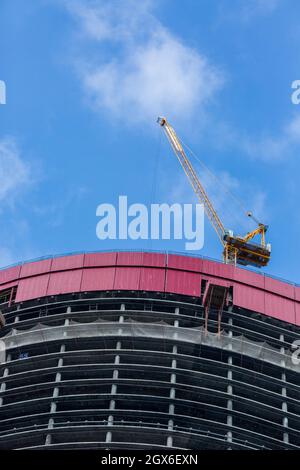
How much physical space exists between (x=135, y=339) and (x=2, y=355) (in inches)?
588

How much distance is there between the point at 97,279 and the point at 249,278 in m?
18.2

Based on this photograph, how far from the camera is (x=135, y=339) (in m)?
111

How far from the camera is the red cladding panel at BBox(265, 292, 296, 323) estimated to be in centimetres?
12000

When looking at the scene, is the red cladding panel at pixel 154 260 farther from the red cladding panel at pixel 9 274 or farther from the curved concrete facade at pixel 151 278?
the red cladding panel at pixel 9 274

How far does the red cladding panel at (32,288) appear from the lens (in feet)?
394

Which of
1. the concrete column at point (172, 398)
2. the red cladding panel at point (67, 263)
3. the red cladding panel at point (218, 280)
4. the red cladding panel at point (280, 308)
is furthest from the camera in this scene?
the red cladding panel at point (67, 263)

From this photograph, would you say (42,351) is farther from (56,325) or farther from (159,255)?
(159,255)

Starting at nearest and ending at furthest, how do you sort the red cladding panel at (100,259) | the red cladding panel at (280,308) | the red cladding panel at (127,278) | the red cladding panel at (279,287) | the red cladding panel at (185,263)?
the red cladding panel at (127,278) < the red cladding panel at (280,308) < the red cladding panel at (185,263) < the red cladding panel at (100,259) < the red cladding panel at (279,287)

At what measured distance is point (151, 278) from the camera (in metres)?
119

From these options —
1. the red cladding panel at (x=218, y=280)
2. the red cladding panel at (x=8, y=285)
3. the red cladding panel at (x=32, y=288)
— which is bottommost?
the red cladding panel at (x=32, y=288)

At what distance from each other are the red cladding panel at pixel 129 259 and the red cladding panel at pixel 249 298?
1173 cm

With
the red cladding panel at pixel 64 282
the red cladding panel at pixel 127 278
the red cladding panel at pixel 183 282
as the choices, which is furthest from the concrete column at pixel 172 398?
the red cladding panel at pixel 64 282
